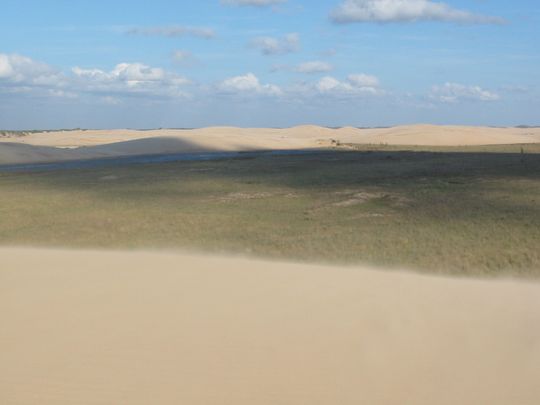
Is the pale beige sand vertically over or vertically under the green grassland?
under

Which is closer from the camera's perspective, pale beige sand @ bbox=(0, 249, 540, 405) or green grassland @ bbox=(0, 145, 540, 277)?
pale beige sand @ bbox=(0, 249, 540, 405)

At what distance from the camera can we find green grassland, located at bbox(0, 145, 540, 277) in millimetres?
14805

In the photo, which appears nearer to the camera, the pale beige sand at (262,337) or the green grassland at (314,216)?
the pale beige sand at (262,337)

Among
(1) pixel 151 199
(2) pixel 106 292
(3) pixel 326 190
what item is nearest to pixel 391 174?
(3) pixel 326 190

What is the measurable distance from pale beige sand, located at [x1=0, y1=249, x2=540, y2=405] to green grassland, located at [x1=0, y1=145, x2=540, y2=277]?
2.33 m

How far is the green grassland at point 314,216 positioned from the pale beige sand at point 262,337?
7.63 ft

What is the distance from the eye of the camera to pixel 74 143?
101625mm

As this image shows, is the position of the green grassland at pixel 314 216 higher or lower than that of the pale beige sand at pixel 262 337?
higher

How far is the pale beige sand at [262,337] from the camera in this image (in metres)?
7.10

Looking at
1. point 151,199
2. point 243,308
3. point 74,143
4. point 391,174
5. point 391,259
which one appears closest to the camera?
point 243,308

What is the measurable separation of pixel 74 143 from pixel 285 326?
96.9 m

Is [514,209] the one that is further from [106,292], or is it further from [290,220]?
[106,292]

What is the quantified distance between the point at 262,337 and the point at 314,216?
1093 cm

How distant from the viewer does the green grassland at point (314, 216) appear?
583 inches
